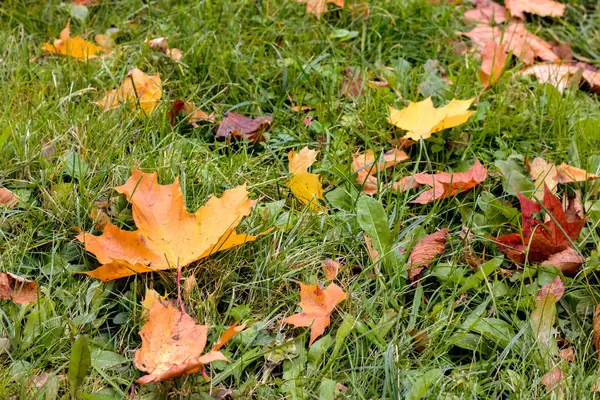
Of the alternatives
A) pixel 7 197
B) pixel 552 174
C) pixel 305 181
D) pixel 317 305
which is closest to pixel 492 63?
pixel 552 174

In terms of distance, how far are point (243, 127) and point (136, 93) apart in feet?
1.25

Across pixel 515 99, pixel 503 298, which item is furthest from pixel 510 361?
pixel 515 99

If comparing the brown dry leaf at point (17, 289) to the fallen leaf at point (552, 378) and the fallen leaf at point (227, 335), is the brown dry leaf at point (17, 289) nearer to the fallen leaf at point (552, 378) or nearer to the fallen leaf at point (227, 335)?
the fallen leaf at point (227, 335)

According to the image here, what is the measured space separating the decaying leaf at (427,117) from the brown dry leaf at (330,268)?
60cm

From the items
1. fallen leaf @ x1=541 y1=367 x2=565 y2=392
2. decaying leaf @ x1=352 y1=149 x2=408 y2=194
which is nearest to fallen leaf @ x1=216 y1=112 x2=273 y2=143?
decaying leaf @ x1=352 y1=149 x2=408 y2=194

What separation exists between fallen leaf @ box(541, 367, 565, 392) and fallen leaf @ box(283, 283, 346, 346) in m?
0.53

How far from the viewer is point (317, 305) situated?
1806mm

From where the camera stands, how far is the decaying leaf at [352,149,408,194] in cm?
218

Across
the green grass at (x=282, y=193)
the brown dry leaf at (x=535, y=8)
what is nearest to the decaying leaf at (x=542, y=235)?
the green grass at (x=282, y=193)

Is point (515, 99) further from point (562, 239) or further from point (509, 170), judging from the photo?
point (562, 239)

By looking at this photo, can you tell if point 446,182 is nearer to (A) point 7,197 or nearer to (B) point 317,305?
(B) point 317,305

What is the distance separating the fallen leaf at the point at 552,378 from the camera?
1.64 meters

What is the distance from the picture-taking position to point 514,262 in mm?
1980

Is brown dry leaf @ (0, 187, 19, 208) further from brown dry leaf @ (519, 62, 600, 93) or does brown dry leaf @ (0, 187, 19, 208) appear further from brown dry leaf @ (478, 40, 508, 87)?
brown dry leaf @ (519, 62, 600, 93)
